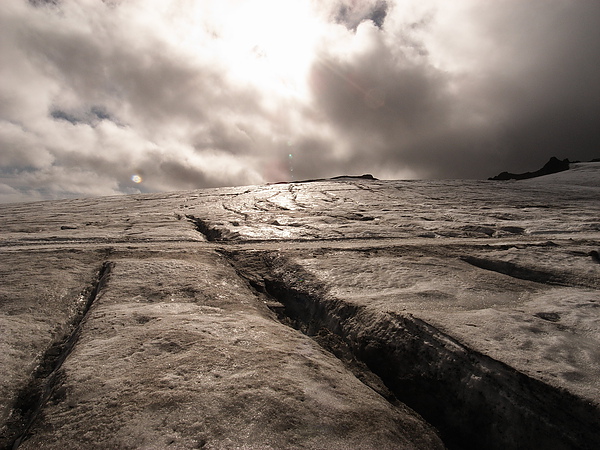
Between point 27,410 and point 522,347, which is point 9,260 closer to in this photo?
point 27,410

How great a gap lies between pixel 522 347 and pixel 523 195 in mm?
4908

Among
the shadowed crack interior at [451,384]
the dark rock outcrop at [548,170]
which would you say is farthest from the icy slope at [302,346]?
the dark rock outcrop at [548,170]

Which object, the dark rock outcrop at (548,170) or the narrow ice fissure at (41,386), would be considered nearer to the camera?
the narrow ice fissure at (41,386)

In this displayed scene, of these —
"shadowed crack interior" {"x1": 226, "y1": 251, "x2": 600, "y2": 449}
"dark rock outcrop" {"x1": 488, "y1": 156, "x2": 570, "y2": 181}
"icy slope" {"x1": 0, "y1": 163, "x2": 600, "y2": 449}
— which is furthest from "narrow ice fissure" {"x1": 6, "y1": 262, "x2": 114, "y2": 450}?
"dark rock outcrop" {"x1": 488, "y1": 156, "x2": 570, "y2": 181}

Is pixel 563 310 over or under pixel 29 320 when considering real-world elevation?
under

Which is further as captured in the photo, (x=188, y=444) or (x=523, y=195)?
(x=523, y=195)

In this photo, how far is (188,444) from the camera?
2.61 feet

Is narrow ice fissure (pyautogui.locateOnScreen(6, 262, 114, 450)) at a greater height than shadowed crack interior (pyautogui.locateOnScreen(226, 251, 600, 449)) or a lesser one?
greater

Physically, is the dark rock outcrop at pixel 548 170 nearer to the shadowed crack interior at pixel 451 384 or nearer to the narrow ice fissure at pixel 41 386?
the shadowed crack interior at pixel 451 384

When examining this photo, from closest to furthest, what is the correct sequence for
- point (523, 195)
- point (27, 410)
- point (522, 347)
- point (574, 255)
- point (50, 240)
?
point (27, 410), point (522, 347), point (574, 255), point (50, 240), point (523, 195)

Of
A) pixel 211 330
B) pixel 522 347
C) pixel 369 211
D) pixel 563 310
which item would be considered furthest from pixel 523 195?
pixel 211 330

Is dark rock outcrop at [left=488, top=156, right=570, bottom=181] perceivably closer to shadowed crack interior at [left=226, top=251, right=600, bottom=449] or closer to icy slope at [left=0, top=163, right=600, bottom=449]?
icy slope at [left=0, top=163, right=600, bottom=449]

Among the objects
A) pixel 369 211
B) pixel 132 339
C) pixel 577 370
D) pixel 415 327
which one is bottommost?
pixel 577 370

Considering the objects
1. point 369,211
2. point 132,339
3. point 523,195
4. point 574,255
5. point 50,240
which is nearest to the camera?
point 132,339
